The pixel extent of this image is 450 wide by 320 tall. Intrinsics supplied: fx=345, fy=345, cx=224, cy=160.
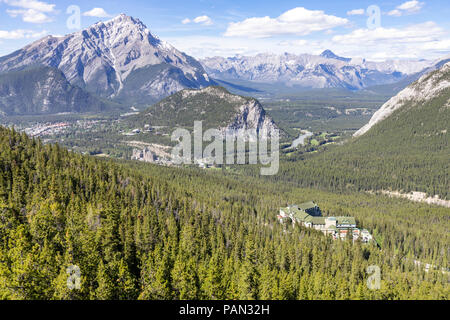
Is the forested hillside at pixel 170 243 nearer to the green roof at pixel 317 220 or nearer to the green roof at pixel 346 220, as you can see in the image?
the green roof at pixel 346 220

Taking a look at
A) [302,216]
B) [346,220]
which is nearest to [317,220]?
[302,216]

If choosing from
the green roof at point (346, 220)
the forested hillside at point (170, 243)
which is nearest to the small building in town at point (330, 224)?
the green roof at point (346, 220)

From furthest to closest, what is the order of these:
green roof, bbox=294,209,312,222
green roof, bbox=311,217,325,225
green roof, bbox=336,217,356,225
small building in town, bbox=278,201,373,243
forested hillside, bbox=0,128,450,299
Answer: green roof, bbox=294,209,312,222 < green roof, bbox=311,217,325,225 < green roof, bbox=336,217,356,225 < small building in town, bbox=278,201,373,243 < forested hillside, bbox=0,128,450,299

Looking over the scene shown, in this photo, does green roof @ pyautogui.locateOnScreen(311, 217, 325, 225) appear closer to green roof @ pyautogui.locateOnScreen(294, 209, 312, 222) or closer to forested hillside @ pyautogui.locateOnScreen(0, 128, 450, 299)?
green roof @ pyautogui.locateOnScreen(294, 209, 312, 222)

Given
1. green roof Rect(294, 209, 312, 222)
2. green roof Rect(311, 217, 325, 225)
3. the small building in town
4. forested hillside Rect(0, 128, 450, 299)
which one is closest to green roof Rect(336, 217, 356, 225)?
the small building in town

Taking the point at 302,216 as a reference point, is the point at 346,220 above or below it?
below

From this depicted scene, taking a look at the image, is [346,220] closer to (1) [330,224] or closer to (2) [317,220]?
(1) [330,224]

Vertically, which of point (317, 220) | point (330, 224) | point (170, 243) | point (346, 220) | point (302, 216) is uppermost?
point (170, 243)
